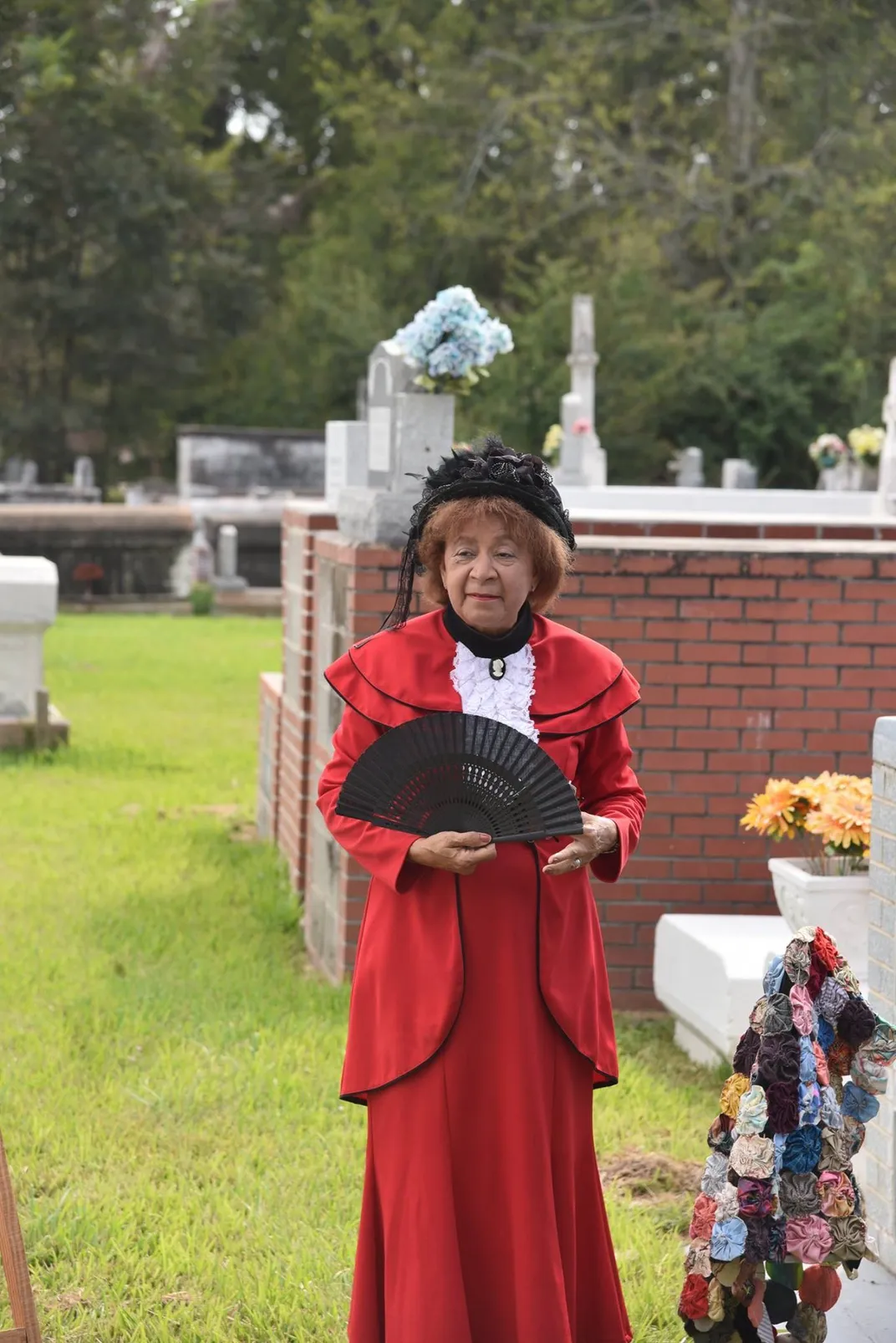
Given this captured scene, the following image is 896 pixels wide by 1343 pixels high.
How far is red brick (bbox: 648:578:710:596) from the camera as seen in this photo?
6691 mm

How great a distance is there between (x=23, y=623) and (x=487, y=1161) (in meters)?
9.49

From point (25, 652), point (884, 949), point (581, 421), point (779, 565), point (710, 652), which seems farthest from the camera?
point (581, 421)

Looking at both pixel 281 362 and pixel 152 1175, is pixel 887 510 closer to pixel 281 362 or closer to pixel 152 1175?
pixel 152 1175

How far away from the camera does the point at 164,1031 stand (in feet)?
20.8

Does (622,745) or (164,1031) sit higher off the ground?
(622,745)

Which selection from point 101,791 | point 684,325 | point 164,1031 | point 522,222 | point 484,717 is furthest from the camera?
point 522,222

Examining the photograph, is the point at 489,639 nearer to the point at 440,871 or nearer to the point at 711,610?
the point at 440,871

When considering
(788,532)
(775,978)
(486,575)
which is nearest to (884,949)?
(775,978)

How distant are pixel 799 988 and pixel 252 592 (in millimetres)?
22548

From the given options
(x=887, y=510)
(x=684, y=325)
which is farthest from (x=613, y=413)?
(x=887, y=510)

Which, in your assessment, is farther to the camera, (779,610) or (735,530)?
(735,530)

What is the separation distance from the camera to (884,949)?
443cm

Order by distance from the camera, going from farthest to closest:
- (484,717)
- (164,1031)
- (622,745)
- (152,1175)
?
(164,1031)
(152,1175)
(622,745)
(484,717)

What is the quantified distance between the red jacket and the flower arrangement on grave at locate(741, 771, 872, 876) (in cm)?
225
